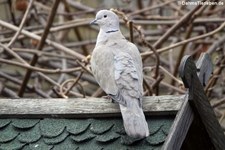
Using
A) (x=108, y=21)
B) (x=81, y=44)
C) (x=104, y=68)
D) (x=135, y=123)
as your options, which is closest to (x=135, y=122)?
(x=135, y=123)

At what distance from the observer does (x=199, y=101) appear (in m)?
2.62

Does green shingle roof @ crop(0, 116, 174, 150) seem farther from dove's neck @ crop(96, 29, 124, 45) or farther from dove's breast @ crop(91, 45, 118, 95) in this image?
dove's neck @ crop(96, 29, 124, 45)

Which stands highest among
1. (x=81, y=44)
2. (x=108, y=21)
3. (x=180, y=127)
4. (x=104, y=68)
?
(x=81, y=44)

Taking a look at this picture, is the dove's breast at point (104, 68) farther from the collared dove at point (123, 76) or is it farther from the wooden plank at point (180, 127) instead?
the wooden plank at point (180, 127)

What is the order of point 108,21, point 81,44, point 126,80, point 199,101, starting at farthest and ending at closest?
point 81,44 → point 108,21 → point 126,80 → point 199,101

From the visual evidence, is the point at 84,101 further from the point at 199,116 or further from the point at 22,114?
the point at 199,116

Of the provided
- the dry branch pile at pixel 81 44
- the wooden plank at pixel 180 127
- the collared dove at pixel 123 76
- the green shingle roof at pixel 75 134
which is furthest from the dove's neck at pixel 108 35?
the wooden plank at pixel 180 127

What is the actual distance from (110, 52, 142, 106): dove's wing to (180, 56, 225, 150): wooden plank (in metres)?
0.22

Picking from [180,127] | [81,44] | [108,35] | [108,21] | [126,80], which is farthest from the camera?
[81,44]

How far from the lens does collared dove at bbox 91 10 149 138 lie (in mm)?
2521

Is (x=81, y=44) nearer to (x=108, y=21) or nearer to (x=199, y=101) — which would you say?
(x=108, y=21)

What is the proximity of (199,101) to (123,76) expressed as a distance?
367mm

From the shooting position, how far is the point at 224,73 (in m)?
5.30

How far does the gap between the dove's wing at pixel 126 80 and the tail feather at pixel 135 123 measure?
0.10 metres
